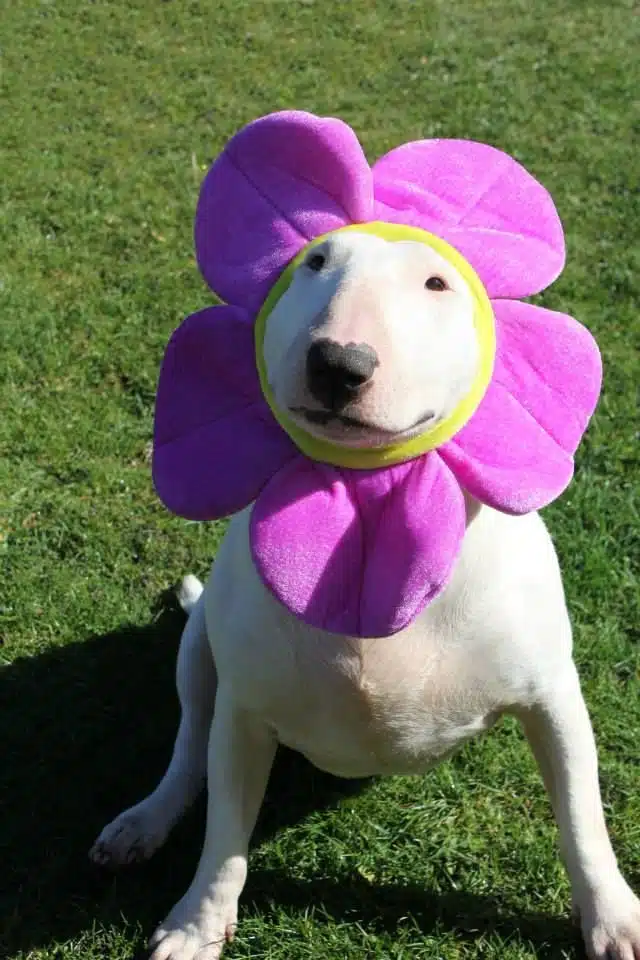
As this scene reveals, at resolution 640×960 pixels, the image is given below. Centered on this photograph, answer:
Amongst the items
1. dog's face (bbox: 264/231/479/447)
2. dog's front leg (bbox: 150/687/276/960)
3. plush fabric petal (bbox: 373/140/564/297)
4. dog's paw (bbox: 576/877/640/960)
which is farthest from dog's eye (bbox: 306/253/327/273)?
dog's paw (bbox: 576/877/640/960)

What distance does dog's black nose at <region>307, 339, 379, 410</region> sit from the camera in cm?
143

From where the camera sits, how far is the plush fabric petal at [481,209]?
5.58 ft

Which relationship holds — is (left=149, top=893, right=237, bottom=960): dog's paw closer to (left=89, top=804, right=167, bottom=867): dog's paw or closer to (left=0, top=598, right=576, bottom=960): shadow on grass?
(left=0, top=598, right=576, bottom=960): shadow on grass

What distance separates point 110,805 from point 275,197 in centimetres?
189

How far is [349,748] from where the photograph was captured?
7.10 ft

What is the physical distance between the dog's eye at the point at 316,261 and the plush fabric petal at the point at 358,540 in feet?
1.12

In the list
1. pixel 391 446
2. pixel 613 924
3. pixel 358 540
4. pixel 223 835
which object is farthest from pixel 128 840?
pixel 391 446

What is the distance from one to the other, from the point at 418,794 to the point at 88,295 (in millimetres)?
3301

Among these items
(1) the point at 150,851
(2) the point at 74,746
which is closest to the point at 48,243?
(2) the point at 74,746

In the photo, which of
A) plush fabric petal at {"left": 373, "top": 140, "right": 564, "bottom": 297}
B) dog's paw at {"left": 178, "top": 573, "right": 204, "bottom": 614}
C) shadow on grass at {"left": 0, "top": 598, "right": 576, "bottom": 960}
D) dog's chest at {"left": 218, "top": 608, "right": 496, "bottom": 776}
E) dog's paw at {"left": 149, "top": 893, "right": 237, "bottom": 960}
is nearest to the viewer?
plush fabric petal at {"left": 373, "top": 140, "right": 564, "bottom": 297}

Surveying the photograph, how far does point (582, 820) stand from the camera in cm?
227

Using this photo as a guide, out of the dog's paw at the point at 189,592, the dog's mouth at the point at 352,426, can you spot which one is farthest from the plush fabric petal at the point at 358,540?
the dog's paw at the point at 189,592

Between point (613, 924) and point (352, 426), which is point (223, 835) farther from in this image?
point (352, 426)

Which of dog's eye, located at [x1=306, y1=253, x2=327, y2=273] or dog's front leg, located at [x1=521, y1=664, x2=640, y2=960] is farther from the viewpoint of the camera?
dog's front leg, located at [x1=521, y1=664, x2=640, y2=960]
